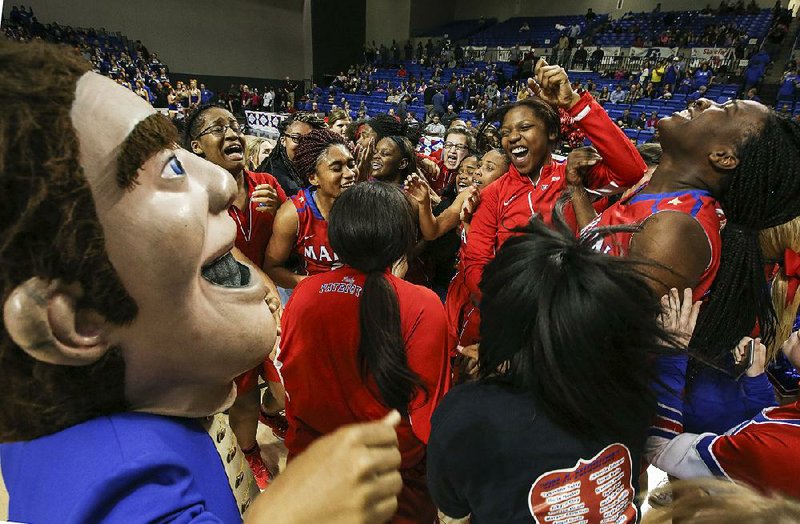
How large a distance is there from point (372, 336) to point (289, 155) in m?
3.04

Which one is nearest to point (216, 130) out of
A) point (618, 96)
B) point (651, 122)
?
point (651, 122)

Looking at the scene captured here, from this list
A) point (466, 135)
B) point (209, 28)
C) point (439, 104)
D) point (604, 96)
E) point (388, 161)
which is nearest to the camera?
point (388, 161)

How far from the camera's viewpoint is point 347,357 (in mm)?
1408

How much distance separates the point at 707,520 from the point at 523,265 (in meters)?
0.50

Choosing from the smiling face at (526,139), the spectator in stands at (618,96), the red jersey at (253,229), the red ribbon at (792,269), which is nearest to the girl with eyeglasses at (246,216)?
the red jersey at (253,229)

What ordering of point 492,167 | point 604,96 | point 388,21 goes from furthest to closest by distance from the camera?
point 388,21
point 604,96
point 492,167

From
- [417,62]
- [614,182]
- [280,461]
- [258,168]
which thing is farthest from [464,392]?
[417,62]

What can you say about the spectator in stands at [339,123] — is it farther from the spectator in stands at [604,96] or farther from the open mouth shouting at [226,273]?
the spectator in stands at [604,96]

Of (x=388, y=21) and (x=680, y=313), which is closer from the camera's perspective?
(x=680, y=313)

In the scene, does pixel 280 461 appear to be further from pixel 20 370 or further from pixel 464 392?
pixel 20 370

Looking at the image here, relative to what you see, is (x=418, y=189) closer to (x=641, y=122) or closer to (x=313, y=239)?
(x=313, y=239)

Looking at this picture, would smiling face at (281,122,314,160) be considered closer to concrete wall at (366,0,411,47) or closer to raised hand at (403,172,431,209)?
raised hand at (403,172,431,209)

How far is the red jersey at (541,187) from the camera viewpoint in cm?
193

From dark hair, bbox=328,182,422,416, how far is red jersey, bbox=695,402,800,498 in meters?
0.81
